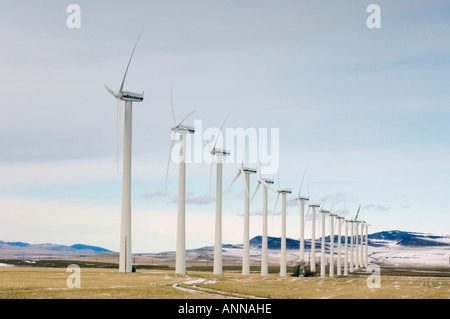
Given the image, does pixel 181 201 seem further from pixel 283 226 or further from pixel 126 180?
pixel 283 226

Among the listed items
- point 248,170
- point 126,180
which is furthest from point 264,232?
point 126,180

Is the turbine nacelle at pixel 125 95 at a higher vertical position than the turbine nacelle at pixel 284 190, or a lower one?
higher

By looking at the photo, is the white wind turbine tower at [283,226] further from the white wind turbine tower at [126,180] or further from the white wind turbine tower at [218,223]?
the white wind turbine tower at [126,180]

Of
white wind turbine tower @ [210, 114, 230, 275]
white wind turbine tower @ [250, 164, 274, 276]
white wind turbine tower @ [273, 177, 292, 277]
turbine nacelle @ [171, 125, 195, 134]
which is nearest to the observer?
turbine nacelle @ [171, 125, 195, 134]

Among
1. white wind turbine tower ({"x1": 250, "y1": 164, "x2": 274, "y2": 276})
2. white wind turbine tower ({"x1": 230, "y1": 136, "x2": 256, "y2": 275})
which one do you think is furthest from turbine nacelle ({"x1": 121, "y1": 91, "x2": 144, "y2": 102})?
white wind turbine tower ({"x1": 250, "y1": 164, "x2": 274, "y2": 276})

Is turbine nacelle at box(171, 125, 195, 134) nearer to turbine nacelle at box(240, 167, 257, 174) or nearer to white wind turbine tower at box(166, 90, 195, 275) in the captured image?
white wind turbine tower at box(166, 90, 195, 275)

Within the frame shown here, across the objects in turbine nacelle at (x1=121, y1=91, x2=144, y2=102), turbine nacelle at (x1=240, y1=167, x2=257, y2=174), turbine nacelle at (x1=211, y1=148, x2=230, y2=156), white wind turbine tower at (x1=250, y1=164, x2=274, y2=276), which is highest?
turbine nacelle at (x1=121, y1=91, x2=144, y2=102)

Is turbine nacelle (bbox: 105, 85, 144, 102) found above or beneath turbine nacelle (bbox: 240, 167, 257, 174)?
above

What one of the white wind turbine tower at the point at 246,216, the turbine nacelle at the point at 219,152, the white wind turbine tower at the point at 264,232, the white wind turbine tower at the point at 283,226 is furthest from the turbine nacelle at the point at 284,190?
the turbine nacelle at the point at 219,152
